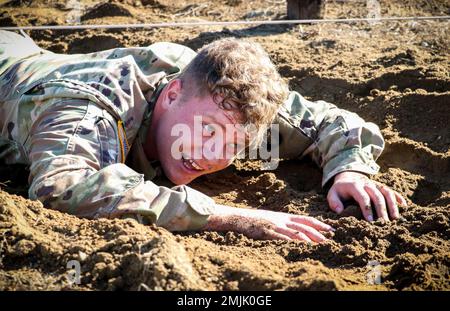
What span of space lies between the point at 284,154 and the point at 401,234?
1.08m

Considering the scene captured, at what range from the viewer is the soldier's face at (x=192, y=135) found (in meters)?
2.88

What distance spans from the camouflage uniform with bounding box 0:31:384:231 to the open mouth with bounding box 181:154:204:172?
197mm

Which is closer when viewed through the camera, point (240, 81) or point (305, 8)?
point (240, 81)

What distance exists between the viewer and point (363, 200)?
2914 mm

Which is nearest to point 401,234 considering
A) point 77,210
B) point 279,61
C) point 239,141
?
point 239,141

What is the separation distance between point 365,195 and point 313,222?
0.36m

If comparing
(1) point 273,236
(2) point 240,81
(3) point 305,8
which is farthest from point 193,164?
(3) point 305,8

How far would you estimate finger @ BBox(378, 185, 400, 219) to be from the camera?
286 cm

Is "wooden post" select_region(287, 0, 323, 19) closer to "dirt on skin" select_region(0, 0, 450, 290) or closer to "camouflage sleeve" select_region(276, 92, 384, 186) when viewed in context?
"dirt on skin" select_region(0, 0, 450, 290)

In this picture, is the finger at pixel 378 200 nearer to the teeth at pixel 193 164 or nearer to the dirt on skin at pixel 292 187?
the dirt on skin at pixel 292 187

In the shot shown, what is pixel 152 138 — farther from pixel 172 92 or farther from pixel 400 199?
pixel 400 199

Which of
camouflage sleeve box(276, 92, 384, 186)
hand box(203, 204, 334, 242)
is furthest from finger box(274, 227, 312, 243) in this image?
camouflage sleeve box(276, 92, 384, 186)

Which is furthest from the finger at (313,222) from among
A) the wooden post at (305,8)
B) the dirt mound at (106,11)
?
the dirt mound at (106,11)
